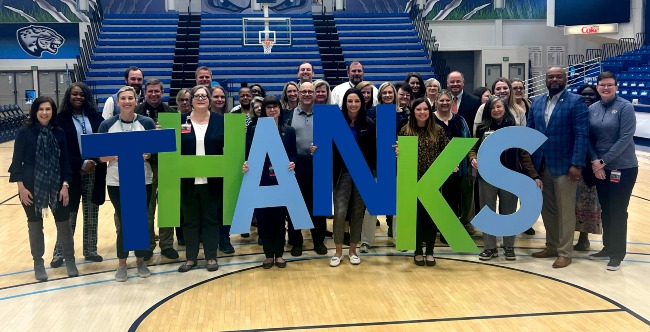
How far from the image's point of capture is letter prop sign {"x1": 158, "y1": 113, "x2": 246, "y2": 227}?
5.08 metres

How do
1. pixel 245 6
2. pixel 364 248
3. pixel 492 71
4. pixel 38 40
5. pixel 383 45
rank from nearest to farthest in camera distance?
pixel 364 248
pixel 383 45
pixel 492 71
pixel 245 6
pixel 38 40

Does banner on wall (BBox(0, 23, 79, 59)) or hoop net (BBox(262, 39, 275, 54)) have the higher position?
banner on wall (BBox(0, 23, 79, 59))

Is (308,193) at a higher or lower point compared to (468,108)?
lower

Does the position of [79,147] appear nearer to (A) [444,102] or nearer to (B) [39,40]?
(A) [444,102]

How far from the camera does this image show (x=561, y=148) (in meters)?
5.19

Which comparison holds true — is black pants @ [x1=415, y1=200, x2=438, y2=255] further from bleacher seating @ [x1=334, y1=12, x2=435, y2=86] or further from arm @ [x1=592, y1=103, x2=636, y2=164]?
bleacher seating @ [x1=334, y1=12, x2=435, y2=86]

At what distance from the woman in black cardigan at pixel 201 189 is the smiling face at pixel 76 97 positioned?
2.72ft

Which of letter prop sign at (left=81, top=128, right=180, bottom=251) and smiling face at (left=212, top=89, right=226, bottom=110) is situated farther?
smiling face at (left=212, top=89, right=226, bottom=110)

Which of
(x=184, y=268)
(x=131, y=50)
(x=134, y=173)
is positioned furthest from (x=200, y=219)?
(x=131, y=50)

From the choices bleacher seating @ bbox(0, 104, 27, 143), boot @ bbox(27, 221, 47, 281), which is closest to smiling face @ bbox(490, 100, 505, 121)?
boot @ bbox(27, 221, 47, 281)

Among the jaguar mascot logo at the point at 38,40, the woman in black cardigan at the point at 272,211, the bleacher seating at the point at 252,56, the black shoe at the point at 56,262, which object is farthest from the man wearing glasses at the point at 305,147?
the jaguar mascot logo at the point at 38,40

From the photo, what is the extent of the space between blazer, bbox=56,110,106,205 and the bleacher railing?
1666 centimetres

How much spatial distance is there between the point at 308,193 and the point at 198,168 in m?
1.07

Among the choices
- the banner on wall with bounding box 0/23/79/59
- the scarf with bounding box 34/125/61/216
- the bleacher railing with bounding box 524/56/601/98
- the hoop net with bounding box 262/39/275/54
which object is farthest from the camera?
the banner on wall with bounding box 0/23/79/59
